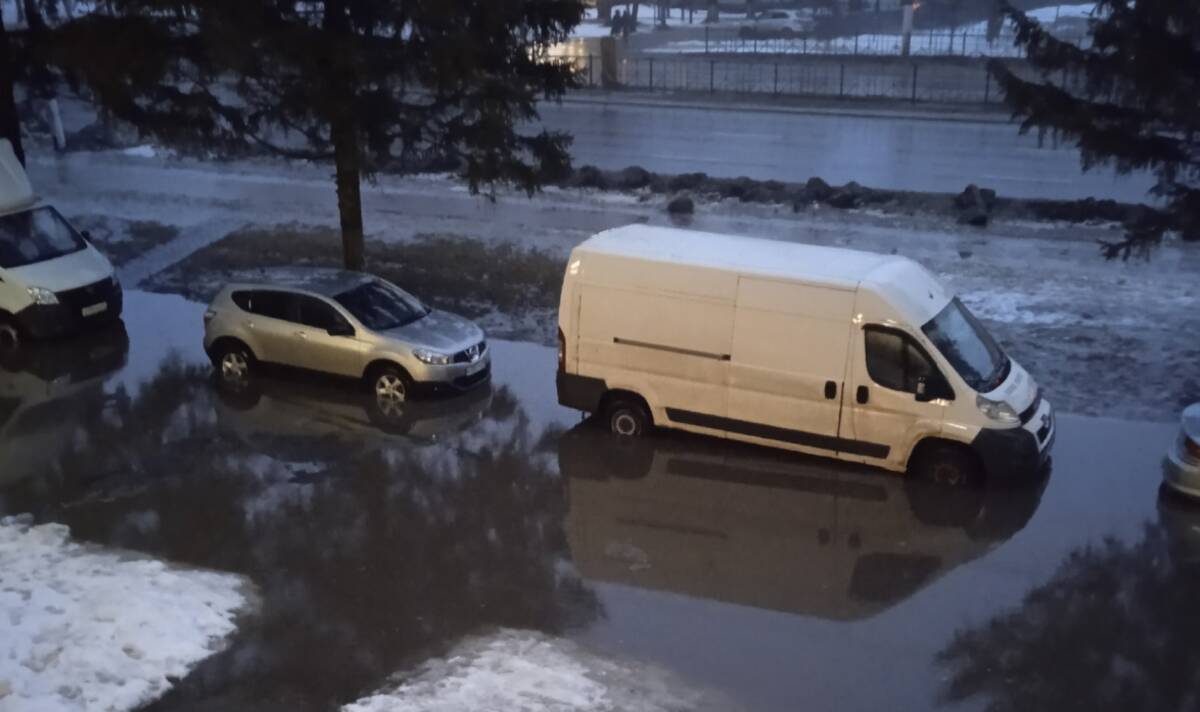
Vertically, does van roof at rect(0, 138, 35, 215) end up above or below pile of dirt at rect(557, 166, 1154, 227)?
above

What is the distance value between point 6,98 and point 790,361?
15261 millimetres

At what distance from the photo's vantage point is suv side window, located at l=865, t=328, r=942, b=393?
39.5 ft

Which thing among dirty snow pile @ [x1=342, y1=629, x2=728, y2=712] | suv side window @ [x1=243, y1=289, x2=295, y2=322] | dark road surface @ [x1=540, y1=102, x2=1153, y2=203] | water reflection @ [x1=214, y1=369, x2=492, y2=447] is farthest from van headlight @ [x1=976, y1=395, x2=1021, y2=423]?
dark road surface @ [x1=540, y1=102, x2=1153, y2=203]

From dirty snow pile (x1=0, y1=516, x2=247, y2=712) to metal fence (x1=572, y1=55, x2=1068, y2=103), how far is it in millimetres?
30710

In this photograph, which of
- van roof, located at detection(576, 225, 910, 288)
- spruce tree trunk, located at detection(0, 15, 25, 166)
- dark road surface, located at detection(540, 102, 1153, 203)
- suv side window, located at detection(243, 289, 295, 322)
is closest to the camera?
van roof, located at detection(576, 225, 910, 288)

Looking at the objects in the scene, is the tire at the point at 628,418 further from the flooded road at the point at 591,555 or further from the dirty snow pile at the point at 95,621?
the dirty snow pile at the point at 95,621

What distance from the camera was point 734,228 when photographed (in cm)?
2275

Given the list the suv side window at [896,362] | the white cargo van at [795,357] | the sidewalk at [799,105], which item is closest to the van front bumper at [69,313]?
the white cargo van at [795,357]

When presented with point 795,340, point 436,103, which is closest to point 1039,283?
point 795,340

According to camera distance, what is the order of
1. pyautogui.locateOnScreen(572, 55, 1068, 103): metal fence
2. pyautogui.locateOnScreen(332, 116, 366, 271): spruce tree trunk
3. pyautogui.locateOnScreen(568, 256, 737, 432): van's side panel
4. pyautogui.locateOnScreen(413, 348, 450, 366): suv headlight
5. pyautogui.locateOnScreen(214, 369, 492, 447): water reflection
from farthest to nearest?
pyautogui.locateOnScreen(572, 55, 1068, 103): metal fence
pyautogui.locateOnScreen(332, 116, 366, 271): spruce tree trunk
pyautogui.locateOnScreen(413, 348, 450, 366): suv headlight
pyautogui.locateOnScreen(214, 369, 492, 447): water reflection
pyautogui.locateOnScreen(568, 256, 737, 432): van's side panel

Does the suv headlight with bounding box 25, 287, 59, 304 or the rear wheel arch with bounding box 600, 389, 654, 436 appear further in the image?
the suv headlight with bounding box 25, 287, 59, 304

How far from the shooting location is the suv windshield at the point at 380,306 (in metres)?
15.0

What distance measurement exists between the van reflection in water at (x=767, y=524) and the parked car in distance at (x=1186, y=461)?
4.02ft

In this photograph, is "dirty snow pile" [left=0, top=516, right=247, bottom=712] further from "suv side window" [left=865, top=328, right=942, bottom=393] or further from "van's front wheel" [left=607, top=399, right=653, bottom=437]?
"suv side window" [left=865, top=328, right=942, bottom=393]
